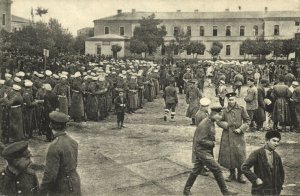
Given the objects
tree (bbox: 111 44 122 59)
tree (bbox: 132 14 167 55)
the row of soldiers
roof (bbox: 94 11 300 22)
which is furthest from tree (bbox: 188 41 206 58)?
the row of soldiers

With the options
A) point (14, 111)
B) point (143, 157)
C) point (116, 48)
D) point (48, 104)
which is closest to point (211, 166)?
point (143, 157)

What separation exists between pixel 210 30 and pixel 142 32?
44.7 feet

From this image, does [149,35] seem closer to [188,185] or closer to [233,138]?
[233,138]

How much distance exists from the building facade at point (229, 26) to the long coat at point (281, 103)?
54.1 meters

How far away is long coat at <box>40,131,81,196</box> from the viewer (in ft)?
16.8

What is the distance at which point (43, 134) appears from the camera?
1333cm

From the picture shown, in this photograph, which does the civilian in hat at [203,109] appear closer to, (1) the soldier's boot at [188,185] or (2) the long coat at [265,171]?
(1) the soldier's boot at [188,185]

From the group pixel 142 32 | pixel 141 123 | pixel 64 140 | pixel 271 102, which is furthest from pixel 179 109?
pixel 142 32

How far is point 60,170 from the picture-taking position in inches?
205

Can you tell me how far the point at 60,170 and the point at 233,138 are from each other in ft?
14.0

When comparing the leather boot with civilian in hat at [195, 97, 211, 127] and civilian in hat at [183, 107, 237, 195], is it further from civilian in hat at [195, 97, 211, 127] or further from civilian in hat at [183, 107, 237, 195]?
civilian in hat at [183, 107, 237, 195]

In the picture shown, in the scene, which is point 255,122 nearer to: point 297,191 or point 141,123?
point 141,123

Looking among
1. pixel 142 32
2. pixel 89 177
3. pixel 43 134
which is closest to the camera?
pixel 89 177

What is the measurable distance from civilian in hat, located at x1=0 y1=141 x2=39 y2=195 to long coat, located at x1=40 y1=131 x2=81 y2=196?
0.89ft
